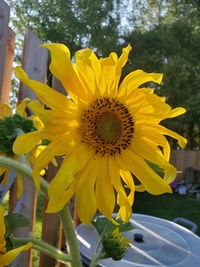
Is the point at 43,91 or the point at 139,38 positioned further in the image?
the point at 139,38

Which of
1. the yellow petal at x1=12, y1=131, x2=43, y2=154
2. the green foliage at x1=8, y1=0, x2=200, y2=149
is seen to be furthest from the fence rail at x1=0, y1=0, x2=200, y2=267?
the green foliage at x1=8, y1=0, x2=200, y2=149

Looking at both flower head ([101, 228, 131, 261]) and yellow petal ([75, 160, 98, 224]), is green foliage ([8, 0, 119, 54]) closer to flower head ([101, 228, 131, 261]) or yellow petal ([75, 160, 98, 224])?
flower head ([101, 228, 131, 261])

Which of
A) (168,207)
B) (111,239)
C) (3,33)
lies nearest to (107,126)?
(111,239)

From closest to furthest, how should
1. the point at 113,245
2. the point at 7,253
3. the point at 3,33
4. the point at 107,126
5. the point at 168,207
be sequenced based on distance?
the point at 7,253 < the point at 107,126 < the point at 113,245 < the point at 3,33 < the point at 168,207

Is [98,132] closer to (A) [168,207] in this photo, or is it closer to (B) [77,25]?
(A) [168,207]

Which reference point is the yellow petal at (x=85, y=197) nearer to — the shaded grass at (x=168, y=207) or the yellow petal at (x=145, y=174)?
the yellow petal at (x=145, y=174)

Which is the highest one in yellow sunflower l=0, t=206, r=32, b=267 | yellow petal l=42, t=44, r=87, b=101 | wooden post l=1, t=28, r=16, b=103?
wooden post l=1, t=28, r=16, b=103

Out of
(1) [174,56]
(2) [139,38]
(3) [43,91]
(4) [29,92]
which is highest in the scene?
(2) [139,38]

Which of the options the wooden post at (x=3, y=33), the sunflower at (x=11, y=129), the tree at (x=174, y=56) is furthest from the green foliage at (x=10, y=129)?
the tree at (x=174, y=56)
